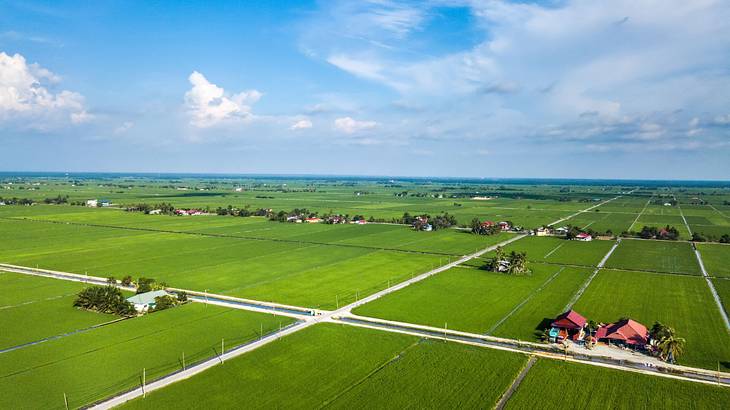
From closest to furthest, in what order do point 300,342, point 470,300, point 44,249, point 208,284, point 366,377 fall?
point 366,377 → point 300,342 → point 470,300 → point 208,284 → point 44,249

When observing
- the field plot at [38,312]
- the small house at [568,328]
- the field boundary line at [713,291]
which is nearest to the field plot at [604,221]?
the field boundary line at [713,291]

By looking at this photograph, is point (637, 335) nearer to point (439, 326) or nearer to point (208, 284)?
point (439, 326)

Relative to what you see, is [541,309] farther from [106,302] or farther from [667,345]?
[106,302]

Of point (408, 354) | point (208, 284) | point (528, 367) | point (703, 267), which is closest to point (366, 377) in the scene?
point (408, 354)

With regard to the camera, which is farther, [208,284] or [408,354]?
[208,284]

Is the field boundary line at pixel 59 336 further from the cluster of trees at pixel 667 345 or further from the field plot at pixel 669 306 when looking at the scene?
the cluster of trees at pixel 667 345

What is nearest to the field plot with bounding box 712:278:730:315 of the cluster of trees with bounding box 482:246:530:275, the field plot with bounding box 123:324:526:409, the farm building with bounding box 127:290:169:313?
the cluster of trees with bounding box 482:246:530:275

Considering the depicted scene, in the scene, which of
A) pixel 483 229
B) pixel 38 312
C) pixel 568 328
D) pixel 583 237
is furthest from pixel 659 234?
pixel 38 312

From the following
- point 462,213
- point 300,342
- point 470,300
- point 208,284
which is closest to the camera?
point 300,342

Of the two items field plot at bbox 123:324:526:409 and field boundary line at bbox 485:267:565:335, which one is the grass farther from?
field plot at bbox 123:324:526:409
